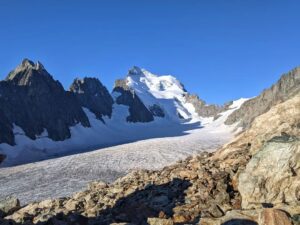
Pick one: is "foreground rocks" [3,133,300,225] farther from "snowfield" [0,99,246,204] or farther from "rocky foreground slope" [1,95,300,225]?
"snowfield" [0,99,246,204]

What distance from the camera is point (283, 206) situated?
51.8 ft

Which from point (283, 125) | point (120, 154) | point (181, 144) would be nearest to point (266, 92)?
point (181, 144)

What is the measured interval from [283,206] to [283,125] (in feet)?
30.1

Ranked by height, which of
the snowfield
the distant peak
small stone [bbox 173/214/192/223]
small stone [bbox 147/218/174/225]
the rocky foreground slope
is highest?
the distant peak

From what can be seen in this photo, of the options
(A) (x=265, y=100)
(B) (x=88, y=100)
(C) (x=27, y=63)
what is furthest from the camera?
(B) (x=88, y=100)

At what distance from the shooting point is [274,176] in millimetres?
18047

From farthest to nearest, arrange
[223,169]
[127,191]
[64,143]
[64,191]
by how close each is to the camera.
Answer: [64,143] → [64,191] → [127,191] → [223,169]

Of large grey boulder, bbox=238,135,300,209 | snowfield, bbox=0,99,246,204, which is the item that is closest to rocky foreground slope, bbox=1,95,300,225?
large grey boulder, bbox=238,135,300,209

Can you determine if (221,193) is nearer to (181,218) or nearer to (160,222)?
(181,218)

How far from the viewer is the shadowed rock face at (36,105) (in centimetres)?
12347

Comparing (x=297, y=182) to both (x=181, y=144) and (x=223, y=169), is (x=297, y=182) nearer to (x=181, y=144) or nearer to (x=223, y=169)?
(x=223, y=169)

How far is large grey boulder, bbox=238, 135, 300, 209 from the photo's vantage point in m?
17.6

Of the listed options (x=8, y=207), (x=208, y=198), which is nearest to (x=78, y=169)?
(x=8, y=207)

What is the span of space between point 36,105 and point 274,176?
12722cm
